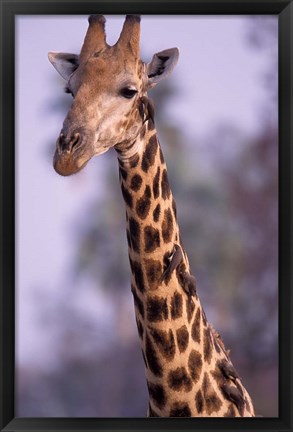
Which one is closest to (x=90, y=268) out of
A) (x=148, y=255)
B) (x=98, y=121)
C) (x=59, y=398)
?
(x=59, y=398)

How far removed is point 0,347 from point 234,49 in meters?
1.27

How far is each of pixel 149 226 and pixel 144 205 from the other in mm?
59

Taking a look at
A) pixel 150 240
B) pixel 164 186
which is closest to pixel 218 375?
pixel 150 240

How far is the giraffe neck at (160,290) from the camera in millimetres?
2105

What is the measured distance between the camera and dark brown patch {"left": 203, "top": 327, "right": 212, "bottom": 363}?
7.20 ft

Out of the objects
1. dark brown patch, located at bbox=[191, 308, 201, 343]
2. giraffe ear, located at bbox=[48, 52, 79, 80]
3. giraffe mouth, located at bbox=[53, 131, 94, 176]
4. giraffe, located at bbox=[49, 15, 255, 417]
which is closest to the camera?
giraffe mouth, located at bbox=[53, 131, 94, 176]

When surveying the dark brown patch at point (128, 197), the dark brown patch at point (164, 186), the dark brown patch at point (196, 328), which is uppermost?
the dark brown patch at point (164, 186)

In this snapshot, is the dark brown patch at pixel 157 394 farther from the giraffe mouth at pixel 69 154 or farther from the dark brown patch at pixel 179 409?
the giraffe mouth at pixel 69 154

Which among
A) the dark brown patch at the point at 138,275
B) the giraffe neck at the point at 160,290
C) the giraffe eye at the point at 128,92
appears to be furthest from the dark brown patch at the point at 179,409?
the giraffe eye at the point at 128,92

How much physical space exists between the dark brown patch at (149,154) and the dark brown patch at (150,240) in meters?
0.16

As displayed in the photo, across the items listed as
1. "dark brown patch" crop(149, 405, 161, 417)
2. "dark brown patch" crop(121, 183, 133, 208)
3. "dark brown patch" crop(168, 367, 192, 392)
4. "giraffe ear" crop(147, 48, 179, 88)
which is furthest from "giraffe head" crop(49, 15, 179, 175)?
"dark brown patch" crop(149, 405, 161, 417)

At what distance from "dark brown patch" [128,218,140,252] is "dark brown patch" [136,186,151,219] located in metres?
0.03

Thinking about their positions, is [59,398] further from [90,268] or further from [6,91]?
[6,91]

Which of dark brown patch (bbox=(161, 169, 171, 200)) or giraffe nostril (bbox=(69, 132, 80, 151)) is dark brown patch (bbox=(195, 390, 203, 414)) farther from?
giraffe nostril (bbox=(69, 132, 80, 151))
